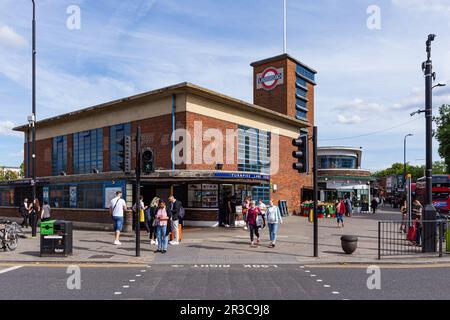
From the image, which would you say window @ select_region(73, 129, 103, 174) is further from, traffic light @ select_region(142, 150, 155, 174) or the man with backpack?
traffic light @ select_region(142, 150, 155, 174)

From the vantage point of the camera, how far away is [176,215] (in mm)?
13789

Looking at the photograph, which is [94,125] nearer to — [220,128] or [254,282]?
[220,128]

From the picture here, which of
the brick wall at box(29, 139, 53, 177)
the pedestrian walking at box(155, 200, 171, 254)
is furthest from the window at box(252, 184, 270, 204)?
the brick wall at box(29, 139, 53, 177)

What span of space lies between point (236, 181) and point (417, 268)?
11.9 metres

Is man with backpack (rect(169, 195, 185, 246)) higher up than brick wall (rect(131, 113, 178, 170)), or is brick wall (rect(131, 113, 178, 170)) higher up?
brick wall (rect(131, 113, 178, 170))

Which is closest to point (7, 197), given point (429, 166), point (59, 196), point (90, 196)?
point (59, 196)

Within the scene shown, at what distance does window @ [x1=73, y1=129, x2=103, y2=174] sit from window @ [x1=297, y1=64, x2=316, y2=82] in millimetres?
19972

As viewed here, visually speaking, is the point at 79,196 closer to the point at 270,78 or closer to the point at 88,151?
the point at 88,151

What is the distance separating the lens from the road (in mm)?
7207

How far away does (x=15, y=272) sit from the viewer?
954 centimetres

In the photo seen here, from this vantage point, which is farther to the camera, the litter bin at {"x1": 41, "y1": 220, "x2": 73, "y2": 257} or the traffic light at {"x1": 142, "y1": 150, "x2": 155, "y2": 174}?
the traffic light at {"x1": 142, "y1": 150, "x2": 155, "y2": 174}

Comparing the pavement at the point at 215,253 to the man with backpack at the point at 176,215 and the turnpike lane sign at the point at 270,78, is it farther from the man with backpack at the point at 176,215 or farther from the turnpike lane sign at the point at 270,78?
the turnpike lane sign at the point at 270,78

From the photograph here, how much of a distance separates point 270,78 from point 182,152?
17.2m

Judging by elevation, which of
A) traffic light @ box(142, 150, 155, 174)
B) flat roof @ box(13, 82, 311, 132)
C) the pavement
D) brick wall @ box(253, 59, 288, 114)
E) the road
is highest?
brick wall @ box(253, 59, 288, 114)
